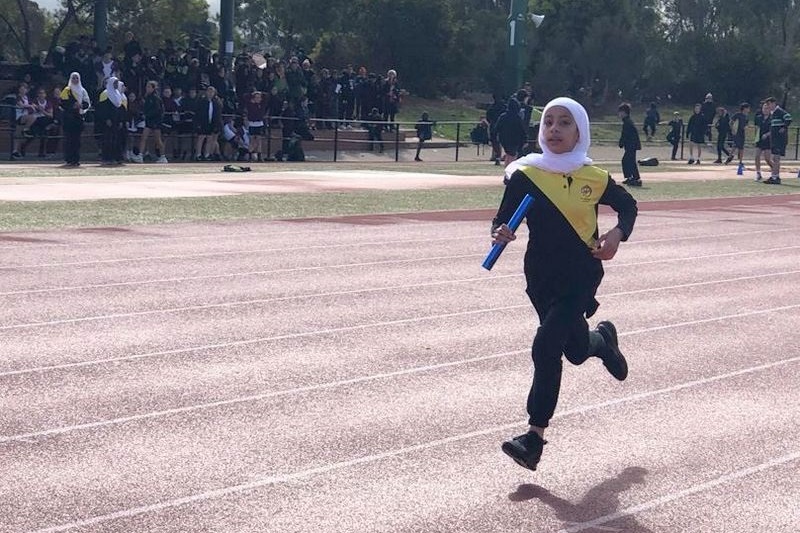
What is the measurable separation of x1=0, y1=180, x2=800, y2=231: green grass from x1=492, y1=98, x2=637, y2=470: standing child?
10804 millimetres

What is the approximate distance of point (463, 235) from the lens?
17.5 m

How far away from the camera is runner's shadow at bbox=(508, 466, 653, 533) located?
565 cm

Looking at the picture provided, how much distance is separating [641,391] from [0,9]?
54325 millimetres

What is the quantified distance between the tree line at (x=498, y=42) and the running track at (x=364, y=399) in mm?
44430

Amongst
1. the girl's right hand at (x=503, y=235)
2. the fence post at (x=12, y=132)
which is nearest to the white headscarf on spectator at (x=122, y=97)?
the fence post at (x=12, y=132)

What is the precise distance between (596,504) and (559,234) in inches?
52.8

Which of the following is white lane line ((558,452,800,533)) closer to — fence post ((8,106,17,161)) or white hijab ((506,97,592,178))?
white hijab ((506,97,592,178))

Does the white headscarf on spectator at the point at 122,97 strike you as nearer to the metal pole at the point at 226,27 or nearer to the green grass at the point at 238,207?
the metal pole at the point at 226,27

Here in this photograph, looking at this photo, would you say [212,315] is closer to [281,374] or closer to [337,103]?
[281,374]

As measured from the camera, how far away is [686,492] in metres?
6.21

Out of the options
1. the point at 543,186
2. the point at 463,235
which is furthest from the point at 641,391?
the point at 463,235

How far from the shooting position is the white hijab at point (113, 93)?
1157 inches

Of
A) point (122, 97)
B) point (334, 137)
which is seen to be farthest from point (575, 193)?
point (334, 137)

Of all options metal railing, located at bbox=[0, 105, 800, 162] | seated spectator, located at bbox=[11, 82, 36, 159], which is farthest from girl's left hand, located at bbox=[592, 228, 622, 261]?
seated spectator, located at bbox=[11, 82, 36, 159]
